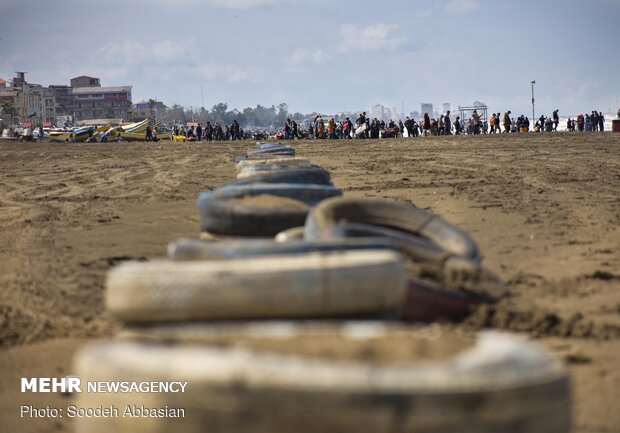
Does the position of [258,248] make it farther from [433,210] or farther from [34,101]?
[34,101]

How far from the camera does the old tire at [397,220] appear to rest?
619cm

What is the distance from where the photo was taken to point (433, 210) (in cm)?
1214

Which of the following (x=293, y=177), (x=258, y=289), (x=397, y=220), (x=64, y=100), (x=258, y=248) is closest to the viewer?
(x=258, y=289)

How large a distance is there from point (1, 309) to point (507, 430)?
4.83m

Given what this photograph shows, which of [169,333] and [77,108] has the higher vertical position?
[77,108]

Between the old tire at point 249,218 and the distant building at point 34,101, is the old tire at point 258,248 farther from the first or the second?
the distant building at point 34,101

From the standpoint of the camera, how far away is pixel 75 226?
11.4 metres

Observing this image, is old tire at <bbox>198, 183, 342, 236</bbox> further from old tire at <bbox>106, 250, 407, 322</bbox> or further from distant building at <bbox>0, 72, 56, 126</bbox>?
distant building at <bbox>0, 72, 56, 126</bbox>

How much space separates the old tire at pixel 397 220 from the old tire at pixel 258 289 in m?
2.22

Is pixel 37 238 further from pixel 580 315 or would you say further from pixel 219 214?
pixel 580 315

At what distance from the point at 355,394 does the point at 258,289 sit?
4.40ft

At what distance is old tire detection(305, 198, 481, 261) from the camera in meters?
6.19

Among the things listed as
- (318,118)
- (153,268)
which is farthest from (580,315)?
(318,118)

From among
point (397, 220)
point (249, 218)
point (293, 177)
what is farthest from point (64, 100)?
point (397, 220)
